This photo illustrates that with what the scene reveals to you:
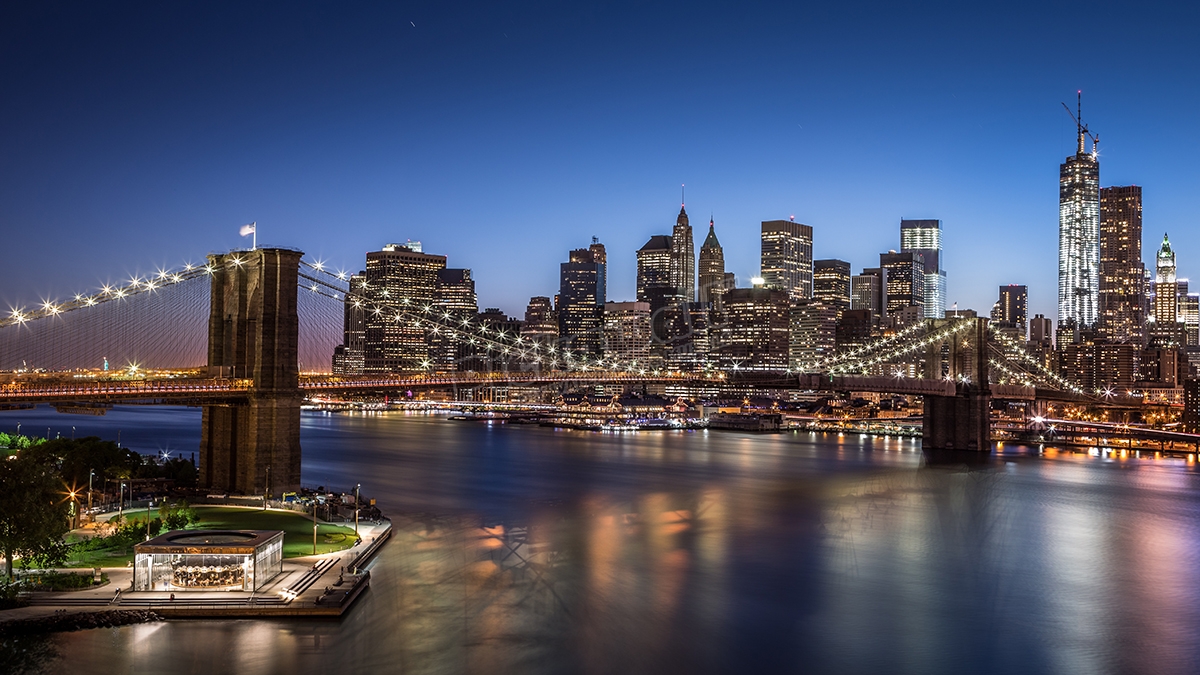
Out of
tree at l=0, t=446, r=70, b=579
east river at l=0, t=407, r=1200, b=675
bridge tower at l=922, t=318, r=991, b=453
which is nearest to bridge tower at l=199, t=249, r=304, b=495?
east river at l=0, t=407, r=1200, b=675

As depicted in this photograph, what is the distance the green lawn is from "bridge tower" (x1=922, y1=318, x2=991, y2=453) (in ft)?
172

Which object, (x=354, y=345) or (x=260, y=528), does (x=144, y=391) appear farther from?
(x=354, y=345)

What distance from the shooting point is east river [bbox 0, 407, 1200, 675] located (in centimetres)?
1984

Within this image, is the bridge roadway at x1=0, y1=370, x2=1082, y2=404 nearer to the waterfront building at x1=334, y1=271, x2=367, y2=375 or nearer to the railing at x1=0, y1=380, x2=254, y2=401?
the railing at x1=0, y1=380, x2=254, y2=401

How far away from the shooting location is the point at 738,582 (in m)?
27.2

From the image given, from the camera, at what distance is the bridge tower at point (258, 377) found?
3300 centimetres

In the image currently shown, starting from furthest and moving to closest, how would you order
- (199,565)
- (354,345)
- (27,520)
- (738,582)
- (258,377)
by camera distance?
(354,345) < (258,377) < (738,582) < (199,565) < (27,520)

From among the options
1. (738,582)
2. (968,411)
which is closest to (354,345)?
(968,411)

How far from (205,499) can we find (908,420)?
106 meters

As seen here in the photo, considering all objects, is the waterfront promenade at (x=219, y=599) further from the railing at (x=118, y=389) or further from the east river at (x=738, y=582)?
the railing at (x=118, y=389)

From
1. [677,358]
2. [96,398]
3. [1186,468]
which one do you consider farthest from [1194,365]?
[96,398]


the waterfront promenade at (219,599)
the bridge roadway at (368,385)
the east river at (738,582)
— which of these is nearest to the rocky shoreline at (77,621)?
the waterfront promenade at (219,599)

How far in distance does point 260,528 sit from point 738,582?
41.7 feet

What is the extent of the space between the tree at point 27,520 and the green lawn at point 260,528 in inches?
46.4
